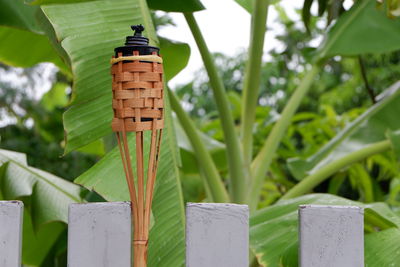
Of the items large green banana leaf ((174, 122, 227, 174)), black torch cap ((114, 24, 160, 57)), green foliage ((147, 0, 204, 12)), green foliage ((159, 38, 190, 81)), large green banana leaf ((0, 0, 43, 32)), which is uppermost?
large green banana leaf ((0, 0, 43, 32))

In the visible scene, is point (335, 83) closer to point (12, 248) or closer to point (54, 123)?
point (54, 123)

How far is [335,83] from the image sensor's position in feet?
28.2

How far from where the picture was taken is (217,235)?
2.49 ft

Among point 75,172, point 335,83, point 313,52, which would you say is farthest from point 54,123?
point 335,83

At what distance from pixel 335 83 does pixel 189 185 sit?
20.5ft

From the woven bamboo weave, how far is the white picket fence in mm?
125

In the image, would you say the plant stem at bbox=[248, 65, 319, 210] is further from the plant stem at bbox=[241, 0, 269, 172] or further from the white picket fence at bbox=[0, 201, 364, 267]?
the white picket fence at bbox=[0, 201, 364, 267]

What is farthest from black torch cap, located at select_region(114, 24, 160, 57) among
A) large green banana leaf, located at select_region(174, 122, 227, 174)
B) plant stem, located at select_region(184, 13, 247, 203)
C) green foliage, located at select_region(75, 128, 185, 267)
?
large green banana leaf, located at select_region(174, 122, 227, 174)

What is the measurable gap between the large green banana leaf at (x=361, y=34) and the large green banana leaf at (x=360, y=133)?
0.19 m

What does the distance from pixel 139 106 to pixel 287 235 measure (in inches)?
16.3

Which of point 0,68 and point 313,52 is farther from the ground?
point 0,68

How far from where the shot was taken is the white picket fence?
0.76 metres

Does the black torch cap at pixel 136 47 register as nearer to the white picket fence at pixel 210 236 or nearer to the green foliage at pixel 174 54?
the white picket fence at pixel 210 236

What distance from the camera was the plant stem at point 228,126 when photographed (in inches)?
56.7
